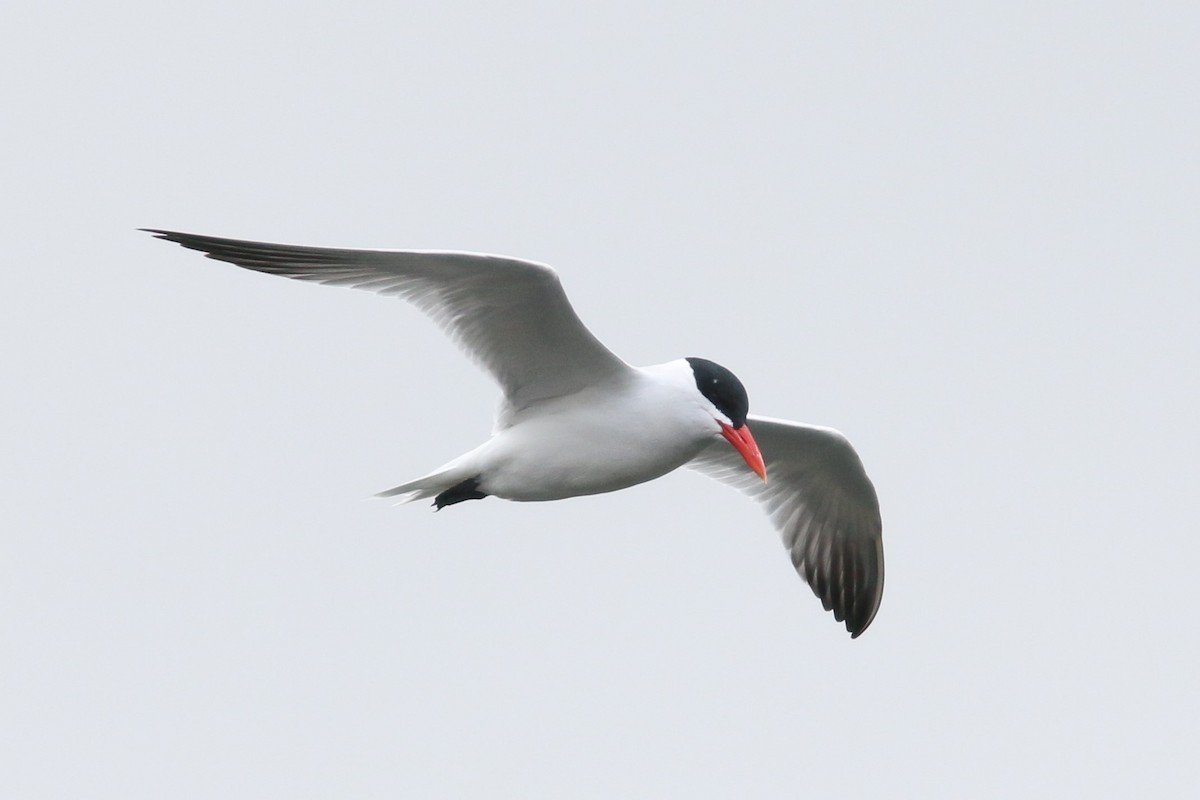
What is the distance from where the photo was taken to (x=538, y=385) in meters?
12.7

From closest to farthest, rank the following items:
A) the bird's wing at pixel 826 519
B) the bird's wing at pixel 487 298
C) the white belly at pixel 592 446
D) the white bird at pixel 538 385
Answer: the bird's wing at pixel 487 298 < the white bird at pixel 538 385 < the white belly at pixel 592 446 < the bird's wing at pixel 826 519

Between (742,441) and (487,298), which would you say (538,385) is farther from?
(742,441)

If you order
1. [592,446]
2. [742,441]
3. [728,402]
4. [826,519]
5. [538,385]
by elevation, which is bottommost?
[826,519]

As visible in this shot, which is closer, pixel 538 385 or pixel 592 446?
pixel 592 446

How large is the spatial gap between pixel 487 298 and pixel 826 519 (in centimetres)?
525

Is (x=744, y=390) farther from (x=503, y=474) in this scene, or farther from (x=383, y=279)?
(x=383, y=279)

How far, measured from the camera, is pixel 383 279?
11.8 metres

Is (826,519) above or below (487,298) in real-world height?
below

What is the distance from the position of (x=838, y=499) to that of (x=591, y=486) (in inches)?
152

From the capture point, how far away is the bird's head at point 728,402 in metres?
12.5

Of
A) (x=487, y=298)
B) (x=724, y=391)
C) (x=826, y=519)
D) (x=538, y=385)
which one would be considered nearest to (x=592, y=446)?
(x=538, y=385)

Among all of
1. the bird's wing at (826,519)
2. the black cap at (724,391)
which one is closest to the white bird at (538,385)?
the black cap at (724,391)

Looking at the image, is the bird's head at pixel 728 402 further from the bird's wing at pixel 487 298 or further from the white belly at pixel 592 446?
the bird's wing at pixel 487 298

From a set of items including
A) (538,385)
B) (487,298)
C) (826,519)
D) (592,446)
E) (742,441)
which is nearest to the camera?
(487,298)
